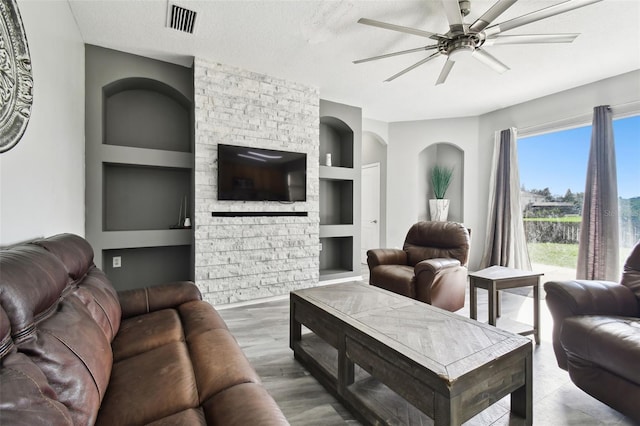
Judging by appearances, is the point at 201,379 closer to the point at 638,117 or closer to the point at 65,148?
the point at 65,148

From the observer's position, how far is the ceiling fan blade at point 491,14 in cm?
179

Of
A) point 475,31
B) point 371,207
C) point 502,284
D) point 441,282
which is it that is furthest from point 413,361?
point 371,207

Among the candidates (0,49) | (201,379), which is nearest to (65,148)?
(0,49)

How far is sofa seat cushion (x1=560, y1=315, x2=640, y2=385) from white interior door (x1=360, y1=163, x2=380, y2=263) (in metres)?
3.98

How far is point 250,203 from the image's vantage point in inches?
140

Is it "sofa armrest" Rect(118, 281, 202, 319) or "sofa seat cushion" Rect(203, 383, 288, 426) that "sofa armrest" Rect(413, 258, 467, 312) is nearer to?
"sofa armrest" Rect(118, 281, 202, 319)

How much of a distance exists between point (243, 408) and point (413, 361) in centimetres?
70

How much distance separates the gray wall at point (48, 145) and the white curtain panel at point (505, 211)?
535 cm

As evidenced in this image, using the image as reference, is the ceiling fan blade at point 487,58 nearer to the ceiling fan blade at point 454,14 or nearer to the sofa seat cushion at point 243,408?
the ceiling fan blade at point 454,14

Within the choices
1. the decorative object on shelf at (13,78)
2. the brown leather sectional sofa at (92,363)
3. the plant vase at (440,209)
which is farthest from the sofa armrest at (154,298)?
the plant vase at (440,209)

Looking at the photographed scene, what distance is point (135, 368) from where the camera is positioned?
4.03 feet

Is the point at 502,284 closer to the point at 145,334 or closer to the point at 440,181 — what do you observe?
the point at 145,334

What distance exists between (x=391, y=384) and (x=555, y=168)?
4416 mm

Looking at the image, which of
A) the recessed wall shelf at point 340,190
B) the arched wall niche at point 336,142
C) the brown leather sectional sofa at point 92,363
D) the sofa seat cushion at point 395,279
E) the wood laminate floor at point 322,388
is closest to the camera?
the brown leather sectional sofa at point 92,363
